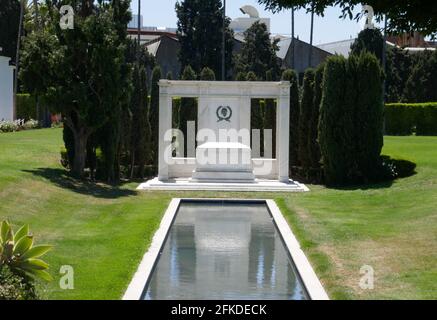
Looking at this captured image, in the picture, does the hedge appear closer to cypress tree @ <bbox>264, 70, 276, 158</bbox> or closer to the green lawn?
cypress tree @ <bbox>264, 70, 276, 158</bbox>

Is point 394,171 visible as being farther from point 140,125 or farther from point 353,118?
point 140,125

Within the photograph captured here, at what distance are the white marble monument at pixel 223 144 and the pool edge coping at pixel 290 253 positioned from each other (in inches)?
231

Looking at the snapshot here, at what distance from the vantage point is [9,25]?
58938 mm

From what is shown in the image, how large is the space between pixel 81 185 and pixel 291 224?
7953 mm

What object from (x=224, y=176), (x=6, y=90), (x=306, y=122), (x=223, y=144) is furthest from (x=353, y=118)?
(x=6, y=90)

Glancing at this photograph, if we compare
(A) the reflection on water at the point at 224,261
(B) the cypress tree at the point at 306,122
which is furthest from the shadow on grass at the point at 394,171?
(A) the reflection on water at the point at 224,261

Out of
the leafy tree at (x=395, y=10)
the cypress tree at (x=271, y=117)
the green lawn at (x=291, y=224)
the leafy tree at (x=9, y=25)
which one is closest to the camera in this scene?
the leafy tree at (x=395, y=10)

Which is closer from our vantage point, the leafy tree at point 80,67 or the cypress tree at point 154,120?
the leafy tree at point 80,67

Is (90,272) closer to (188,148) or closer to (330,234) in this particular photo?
(330,234)

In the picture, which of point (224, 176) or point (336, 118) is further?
point (224, 176)

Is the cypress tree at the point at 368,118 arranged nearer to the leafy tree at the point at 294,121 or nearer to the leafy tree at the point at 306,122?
the leafy tree at the point at 306,122

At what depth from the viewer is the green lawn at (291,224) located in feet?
35.2

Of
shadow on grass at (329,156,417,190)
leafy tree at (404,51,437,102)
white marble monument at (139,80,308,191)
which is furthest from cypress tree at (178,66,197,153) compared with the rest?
leafy tree at (404,51,437,102)
